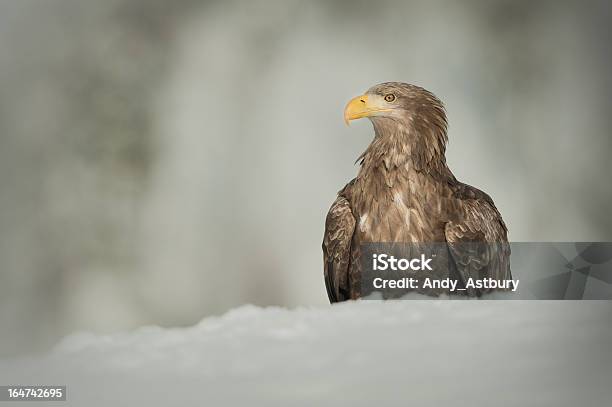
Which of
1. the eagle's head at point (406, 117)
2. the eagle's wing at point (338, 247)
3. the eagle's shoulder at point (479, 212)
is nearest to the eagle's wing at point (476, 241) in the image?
the eagle's shoulder at point (479, 212)

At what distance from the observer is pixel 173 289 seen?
3.61 metres

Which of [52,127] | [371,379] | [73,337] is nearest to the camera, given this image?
[371,379]

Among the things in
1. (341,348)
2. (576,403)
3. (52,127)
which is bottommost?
(576,403)

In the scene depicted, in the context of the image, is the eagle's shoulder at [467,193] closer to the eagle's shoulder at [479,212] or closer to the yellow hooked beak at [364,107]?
the eagle's shoulder at [479,212]

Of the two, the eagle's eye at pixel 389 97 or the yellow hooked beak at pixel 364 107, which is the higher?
the eagle's eye at pixel 389 97

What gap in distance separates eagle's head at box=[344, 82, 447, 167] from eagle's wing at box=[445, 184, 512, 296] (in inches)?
7.2

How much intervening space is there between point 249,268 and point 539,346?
1.17 metres

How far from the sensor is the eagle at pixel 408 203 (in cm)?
319

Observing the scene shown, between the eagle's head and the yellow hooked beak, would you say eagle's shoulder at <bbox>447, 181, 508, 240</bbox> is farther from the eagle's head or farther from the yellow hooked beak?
the yellow hooked beak

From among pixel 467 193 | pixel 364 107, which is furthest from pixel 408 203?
pixel 364 107

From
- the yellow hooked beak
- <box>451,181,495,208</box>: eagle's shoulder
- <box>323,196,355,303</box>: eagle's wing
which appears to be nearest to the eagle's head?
the yellow hooked beak

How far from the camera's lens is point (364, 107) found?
125 inches

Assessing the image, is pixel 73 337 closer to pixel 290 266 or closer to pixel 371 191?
pixel 290 266

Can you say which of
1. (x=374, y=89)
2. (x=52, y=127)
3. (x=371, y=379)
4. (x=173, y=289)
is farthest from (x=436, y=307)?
(x=52, y=127)
